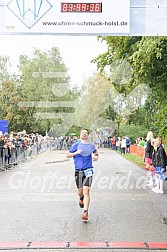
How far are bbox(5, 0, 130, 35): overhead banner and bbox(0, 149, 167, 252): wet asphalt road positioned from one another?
3.88 meters

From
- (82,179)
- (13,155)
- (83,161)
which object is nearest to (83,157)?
(83,161)

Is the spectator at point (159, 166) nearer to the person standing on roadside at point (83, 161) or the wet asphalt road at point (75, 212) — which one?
the wet asphalt road at point (75, 212)

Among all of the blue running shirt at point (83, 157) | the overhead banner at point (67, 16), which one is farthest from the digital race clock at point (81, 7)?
the blue running shirt at point (83, 157)

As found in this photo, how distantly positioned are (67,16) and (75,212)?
167 inches

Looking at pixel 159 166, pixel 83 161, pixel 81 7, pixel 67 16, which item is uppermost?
pixel 81 7

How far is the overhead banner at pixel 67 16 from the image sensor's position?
33.1 feet

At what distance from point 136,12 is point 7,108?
53.5 metres

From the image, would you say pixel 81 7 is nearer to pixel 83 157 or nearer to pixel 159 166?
pixel 83 157

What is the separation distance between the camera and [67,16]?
33.2 ft

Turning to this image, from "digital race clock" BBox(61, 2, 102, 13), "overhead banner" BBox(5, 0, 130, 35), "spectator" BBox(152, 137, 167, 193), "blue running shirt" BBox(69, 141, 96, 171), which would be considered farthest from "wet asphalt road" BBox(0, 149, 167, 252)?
"digital race clock" BBox(61, 2, 102, 13)

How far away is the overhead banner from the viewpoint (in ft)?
33.1

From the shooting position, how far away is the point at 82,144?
8930 millimetres

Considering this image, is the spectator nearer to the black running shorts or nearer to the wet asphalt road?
the wet asphalt road

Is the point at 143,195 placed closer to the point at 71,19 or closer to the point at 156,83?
the point at 71,19
